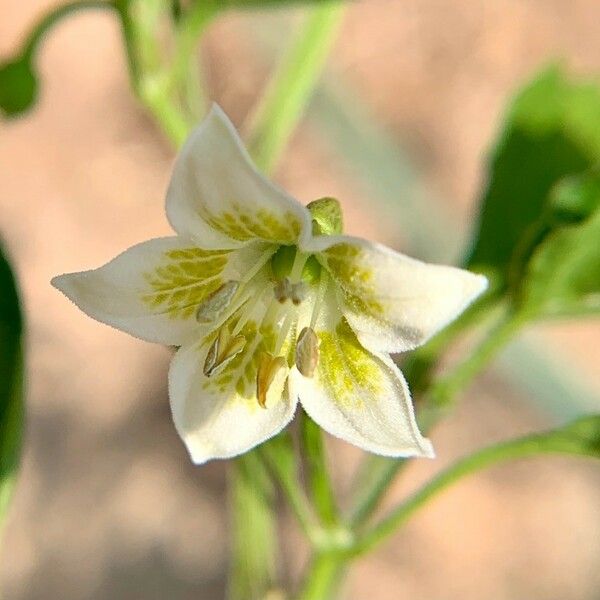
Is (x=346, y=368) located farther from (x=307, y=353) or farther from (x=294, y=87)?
(x=294, y=87)

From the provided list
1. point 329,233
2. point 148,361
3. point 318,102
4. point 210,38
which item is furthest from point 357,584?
point 329,233

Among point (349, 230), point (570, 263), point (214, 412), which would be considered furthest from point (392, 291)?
point (349, 230)

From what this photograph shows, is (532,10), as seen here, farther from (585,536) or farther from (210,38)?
(585,536)

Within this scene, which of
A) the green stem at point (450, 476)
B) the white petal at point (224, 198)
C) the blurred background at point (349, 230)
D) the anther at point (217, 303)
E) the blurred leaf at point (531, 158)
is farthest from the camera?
the blurred background at point (349, 230)

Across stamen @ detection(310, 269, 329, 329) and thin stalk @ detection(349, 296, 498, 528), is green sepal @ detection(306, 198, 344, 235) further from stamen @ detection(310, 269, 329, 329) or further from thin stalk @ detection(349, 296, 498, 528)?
thin stalk @ detection(349, 296, 498, 528)

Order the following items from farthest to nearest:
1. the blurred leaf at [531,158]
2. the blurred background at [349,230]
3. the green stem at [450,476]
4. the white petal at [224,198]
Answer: the blurred background at [349,230] → the blurred leaf at [531,158] → the green stem at [450,476] → the white petal at [224,198]

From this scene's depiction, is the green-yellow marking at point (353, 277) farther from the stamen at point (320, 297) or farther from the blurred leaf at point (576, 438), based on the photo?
the blurred leaf at point (576, 438)

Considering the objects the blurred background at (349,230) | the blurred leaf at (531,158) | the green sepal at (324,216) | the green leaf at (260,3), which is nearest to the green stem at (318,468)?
the green sepal at (324,216)
